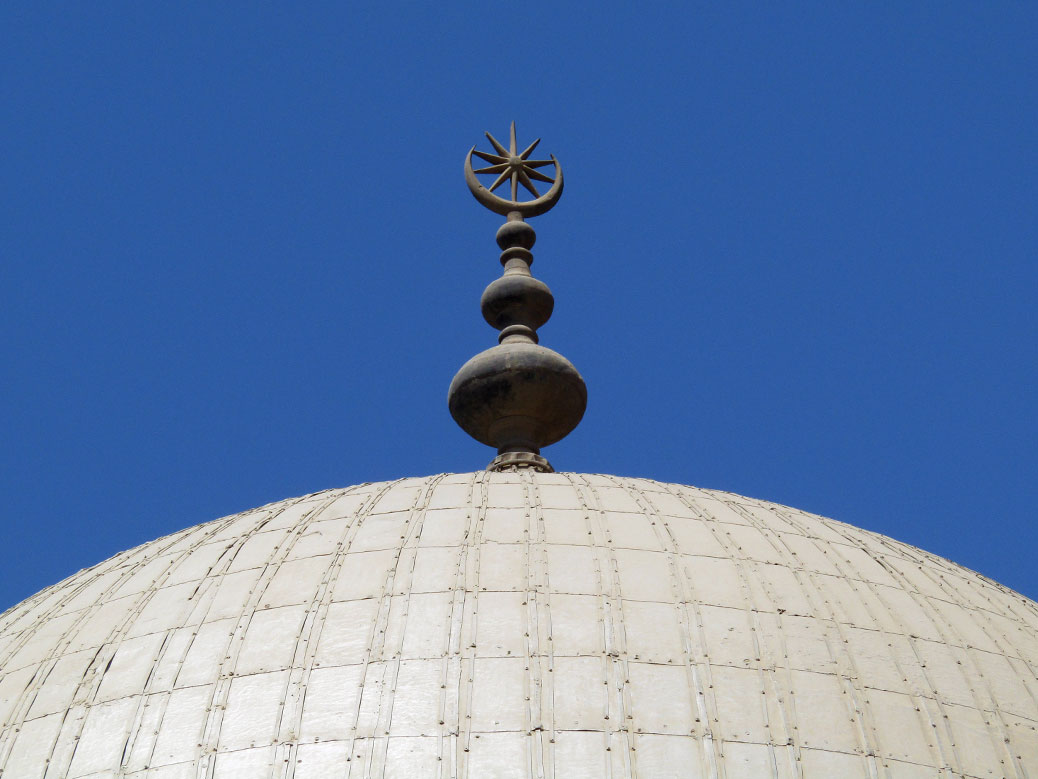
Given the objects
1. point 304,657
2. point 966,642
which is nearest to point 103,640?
point 304,657

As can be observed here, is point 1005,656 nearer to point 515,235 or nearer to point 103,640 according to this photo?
point 103,640

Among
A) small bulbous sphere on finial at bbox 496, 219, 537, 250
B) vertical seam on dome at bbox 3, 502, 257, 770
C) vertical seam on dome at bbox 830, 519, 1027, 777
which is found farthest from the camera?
small bulbous sphere on finial at bbox 496, 219, 537, 250

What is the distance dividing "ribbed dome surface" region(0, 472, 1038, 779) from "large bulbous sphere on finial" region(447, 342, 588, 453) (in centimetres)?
471

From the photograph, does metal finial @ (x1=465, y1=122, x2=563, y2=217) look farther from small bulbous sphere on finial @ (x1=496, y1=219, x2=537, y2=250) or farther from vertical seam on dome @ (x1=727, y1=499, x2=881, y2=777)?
vertical seam on dome @ (x1=727, y1=499, x2=881, y2=777)

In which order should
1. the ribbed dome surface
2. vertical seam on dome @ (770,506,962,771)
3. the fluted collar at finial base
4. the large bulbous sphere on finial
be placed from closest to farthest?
the ribbed dome surface, vertical seam on dome @ (770,506,962,771), the fluted collar at finial base, the large bulbous sphere on finial

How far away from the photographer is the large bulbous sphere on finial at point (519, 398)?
2833 cm

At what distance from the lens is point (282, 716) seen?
19156 millimetres

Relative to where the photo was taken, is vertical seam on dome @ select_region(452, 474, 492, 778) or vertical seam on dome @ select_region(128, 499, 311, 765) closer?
vertical seam on dome @ select_region(452, 474, 492, 778)

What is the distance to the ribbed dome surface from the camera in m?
18.8

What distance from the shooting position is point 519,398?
2842cm

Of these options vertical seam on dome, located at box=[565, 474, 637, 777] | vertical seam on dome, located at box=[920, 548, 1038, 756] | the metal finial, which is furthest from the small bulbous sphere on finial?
vertical seam on dome, located at box=[920, 548, 1038, 756]

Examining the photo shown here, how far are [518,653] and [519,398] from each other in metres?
9.11

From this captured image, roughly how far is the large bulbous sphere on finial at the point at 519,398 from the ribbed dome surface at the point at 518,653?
15.4 feet

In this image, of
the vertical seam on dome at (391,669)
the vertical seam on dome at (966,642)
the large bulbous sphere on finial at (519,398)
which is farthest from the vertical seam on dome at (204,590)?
the vertical seam on dome at (966,642)
